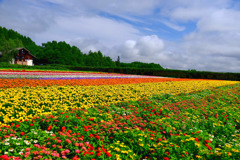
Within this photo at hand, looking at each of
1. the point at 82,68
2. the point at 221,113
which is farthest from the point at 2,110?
the point at 82,68

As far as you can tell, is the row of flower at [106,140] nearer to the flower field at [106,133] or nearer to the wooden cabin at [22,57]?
the flower field at [106,133]

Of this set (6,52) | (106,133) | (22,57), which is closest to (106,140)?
(106,133)

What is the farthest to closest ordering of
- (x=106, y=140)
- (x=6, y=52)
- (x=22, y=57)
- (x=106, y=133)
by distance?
(x=22, y=57) → (x=6, y=52) → (x=106, y=133) → (x=106, y=140)

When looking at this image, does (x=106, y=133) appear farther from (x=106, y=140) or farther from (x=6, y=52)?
(x=6, y=52)

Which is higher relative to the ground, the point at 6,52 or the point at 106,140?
the point at 6,52

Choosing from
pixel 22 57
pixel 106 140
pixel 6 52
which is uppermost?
pixel 6 52

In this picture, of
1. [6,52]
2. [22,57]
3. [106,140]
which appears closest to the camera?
[106,140]

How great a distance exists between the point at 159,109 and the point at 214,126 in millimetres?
2072

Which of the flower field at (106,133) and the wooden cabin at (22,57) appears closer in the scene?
the flower field at (106,133)

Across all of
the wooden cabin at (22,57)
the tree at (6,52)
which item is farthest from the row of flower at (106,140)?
the wooden cabin at (22,57)

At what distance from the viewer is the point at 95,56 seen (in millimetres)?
78000

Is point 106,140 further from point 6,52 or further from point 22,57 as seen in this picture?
point 22,57

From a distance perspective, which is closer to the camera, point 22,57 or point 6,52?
point 6,52

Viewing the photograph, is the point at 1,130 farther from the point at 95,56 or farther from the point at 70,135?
the point at 95,56
